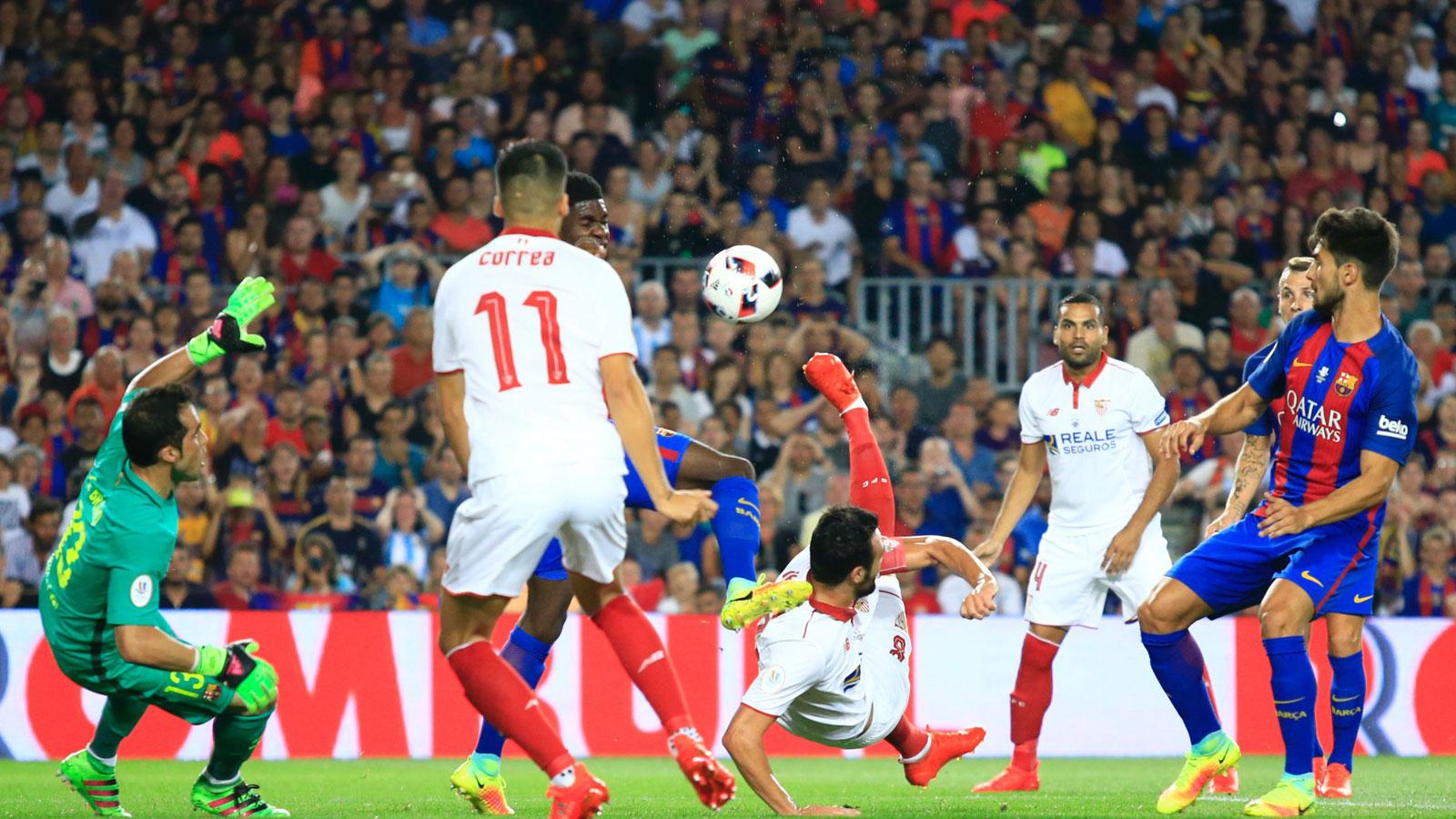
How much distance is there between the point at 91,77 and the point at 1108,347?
9267 mm

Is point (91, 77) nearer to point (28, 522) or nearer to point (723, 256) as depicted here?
point (28, 522)

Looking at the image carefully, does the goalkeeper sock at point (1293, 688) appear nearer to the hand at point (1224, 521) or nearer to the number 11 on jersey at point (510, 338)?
the hand at point (1224, 521)

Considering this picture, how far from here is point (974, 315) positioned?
50.3ft

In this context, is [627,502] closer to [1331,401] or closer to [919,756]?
[919,756]

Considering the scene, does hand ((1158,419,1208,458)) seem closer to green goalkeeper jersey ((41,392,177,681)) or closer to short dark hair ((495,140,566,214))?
short dark hair ((495,140,566,214))

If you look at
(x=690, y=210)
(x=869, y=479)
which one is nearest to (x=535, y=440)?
(x=869, y=479)

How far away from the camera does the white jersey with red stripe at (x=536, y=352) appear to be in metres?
5.81

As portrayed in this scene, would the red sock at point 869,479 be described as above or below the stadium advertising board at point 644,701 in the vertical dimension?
above

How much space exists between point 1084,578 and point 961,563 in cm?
130

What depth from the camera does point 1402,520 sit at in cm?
1341

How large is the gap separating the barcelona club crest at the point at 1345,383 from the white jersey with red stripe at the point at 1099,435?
6.00 ft

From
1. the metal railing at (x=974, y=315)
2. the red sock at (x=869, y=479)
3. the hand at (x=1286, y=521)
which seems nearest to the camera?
the hand at (x=1286, y=521)

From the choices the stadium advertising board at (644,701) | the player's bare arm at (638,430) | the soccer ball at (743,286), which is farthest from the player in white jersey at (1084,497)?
the player's bare arm at (638,430)

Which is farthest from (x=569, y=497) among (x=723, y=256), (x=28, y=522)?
(x=28, y=522)
